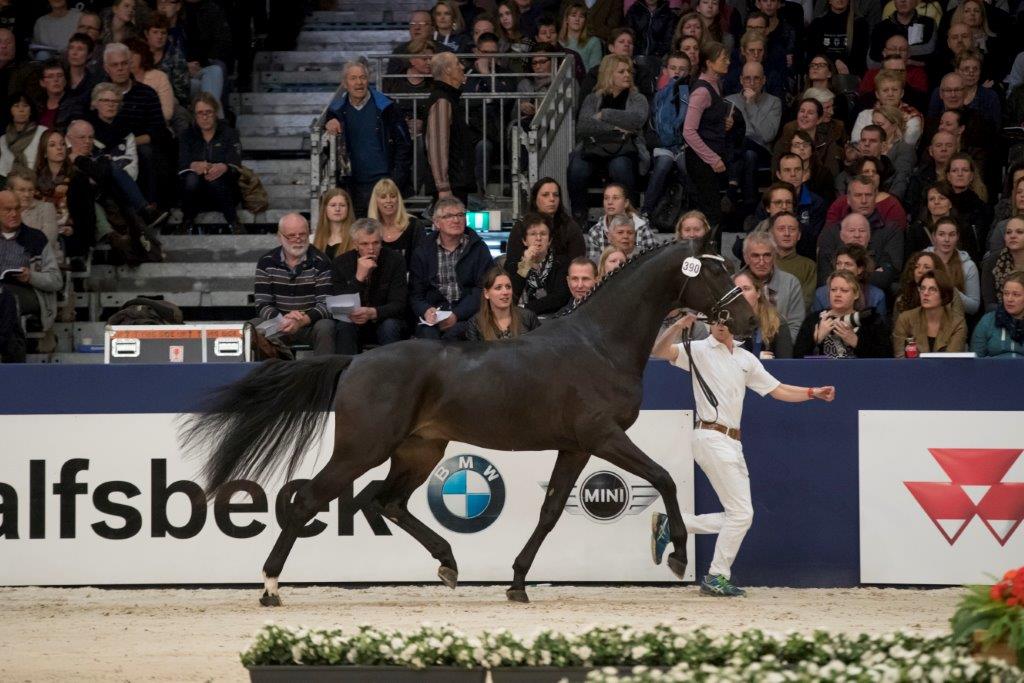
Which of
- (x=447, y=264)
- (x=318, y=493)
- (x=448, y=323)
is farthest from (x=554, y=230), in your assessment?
(x=318, y=493)

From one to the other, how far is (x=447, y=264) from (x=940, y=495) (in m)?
3.76

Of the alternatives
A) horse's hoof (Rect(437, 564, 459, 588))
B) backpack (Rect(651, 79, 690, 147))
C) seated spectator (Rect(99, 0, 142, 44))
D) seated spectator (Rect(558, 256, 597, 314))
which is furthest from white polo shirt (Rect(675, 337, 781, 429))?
seated spectator (Rect(99, 0, 142, 44))

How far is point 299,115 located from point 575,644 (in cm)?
1067

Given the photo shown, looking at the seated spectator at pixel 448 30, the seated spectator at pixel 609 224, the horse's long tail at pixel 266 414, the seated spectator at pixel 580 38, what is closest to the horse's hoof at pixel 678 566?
the horse's long tail at pixel 266 414

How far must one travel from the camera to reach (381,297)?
10.8 m

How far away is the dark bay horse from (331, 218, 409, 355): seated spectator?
210cm

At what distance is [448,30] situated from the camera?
14391 mm

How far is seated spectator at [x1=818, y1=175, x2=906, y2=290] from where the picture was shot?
448 inches

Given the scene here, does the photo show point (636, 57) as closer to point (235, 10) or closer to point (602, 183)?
point (602, 183)

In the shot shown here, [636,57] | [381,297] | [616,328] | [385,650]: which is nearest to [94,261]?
[381,297]

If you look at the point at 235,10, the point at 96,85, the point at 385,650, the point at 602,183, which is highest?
the point at 235,10

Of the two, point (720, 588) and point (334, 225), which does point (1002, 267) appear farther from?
point (334, 225)

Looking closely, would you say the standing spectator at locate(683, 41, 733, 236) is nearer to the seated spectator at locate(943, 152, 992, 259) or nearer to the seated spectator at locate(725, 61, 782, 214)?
the seated spectator at locate(725, 61, 782, 214)

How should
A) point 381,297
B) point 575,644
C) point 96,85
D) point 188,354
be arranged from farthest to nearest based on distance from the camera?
1. point 96,85
2. point 381,297
3. point 188,354
4. point 575,644
